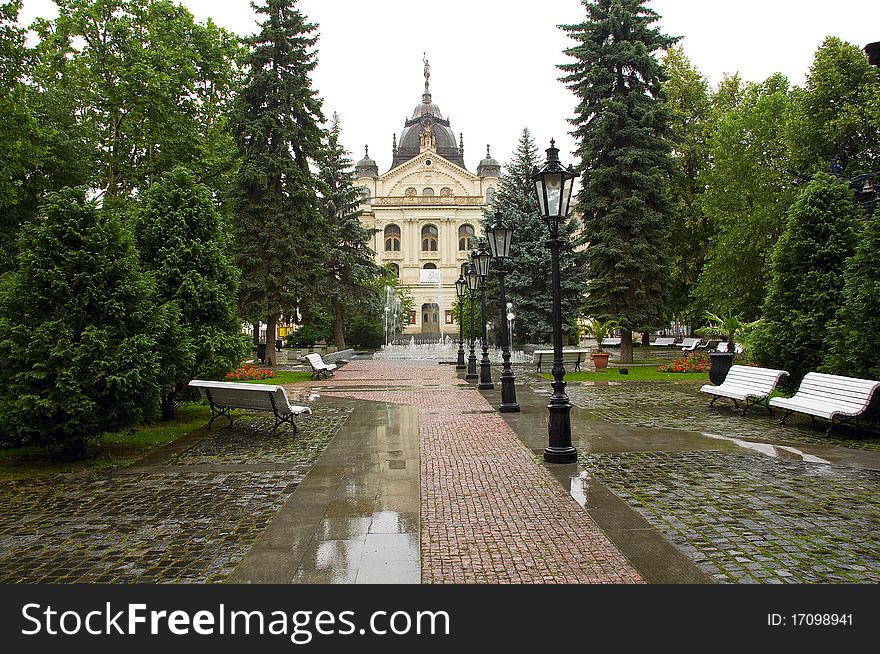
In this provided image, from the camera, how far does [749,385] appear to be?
11.2 meters

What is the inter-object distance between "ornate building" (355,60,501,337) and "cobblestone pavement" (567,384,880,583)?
6389cm

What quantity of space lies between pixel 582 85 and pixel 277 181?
569 inches

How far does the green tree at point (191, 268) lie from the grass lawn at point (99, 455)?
3.14ft

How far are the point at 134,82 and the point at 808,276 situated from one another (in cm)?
2161

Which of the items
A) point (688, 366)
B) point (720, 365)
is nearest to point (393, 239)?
point (688, 366)

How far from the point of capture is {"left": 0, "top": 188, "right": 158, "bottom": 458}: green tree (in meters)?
7.12

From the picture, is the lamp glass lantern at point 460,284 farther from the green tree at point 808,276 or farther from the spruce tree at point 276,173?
the green tree at point 808,276

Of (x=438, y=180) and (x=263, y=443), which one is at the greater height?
(x=438, y=180)

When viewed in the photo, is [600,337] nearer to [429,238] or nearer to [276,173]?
[276,173]

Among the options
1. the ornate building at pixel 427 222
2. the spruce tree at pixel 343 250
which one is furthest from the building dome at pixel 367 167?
the spruce tree at pixel 343 250

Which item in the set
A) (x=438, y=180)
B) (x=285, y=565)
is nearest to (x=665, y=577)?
(x=285, y=565)

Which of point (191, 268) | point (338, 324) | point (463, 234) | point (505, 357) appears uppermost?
point (463, 234)

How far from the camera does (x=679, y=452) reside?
26.4ft

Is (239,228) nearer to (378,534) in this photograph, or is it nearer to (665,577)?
(378,534)
